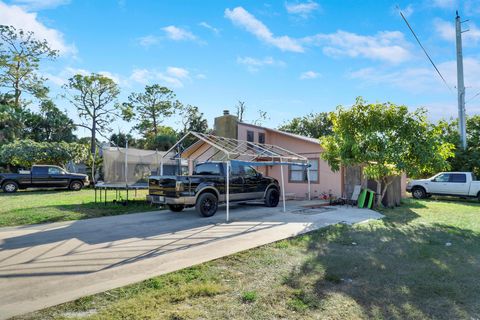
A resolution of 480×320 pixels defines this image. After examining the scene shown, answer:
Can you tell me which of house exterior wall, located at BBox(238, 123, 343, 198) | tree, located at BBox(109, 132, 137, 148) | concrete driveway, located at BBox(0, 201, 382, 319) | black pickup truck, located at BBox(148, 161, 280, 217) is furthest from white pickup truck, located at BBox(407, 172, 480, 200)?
tree, located at BBox(109, 132, 137, 148)

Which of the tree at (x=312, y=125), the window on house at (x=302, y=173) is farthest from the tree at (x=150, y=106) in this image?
the window on house at (x=302, y=173)

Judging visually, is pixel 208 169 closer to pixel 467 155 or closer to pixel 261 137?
pixel 261 137

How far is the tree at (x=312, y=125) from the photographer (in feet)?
121

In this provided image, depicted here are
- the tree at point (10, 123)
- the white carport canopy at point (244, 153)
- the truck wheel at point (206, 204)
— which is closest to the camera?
the truck wheel at point (206, 204)

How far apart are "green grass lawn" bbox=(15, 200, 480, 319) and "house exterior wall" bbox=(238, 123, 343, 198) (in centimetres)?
802

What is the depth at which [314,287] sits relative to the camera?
3.93 metres

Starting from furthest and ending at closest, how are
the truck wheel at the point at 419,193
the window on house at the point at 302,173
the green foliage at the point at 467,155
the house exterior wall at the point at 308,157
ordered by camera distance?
1. the green foliage at the point at 467,155
2. the truck wheel at the point at 419,193
3. the window on house at the point at 302,173
4. the house exterior wall at the point at 308,157

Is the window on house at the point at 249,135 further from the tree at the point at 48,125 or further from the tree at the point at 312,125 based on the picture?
the tree at the point at 48,125

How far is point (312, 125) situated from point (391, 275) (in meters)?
34.1

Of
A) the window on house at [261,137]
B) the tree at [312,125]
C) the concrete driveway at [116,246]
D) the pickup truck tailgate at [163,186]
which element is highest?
the tree at [312,125]

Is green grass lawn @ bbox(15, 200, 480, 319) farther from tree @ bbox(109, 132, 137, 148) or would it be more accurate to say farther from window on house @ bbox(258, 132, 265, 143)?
tree @ bbox(109, 132, 137, 148)

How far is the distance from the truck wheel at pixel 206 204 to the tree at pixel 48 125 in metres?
30.5

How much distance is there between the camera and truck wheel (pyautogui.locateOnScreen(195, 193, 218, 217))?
9.26 meters

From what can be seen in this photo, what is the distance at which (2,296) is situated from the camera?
3619mm
